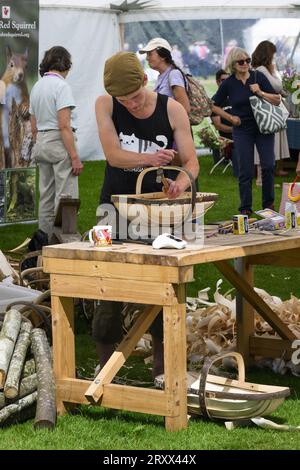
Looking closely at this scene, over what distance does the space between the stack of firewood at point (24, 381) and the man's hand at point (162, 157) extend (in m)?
0.99

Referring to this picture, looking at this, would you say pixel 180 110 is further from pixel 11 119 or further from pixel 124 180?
pixel 11 119

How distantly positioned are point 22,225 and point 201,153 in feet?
27.0

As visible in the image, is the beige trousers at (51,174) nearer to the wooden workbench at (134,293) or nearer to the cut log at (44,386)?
the cut log at (44,386)

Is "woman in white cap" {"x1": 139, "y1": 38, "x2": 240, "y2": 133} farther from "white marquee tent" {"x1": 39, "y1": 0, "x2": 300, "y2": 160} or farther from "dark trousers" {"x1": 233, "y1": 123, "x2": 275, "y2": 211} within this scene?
"white marquee tent" {"x1": 39, "y1": 0, "x2": 300, "y2": 160}

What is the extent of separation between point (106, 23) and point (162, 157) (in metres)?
13.4

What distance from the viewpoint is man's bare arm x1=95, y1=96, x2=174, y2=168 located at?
5078 millimetres

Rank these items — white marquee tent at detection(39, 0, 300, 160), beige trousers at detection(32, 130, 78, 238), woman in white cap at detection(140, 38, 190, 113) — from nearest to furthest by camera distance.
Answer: woman in white cap at detection(140, 38, 190, 113) → beige trousers at detection(32, 130, 78, 238) → white marquee tent at detection(39, 0, 300, 160)

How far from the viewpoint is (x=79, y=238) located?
24.7 ft

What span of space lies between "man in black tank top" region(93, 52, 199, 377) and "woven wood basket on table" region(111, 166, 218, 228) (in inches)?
7.0

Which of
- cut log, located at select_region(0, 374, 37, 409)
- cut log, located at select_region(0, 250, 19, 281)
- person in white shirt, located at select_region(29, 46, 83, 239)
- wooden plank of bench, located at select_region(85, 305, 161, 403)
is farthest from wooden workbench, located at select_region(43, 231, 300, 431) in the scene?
person in white shirt, located at select_region(29, 46, 83, 239)

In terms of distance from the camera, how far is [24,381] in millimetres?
4785

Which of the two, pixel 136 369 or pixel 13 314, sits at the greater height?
pixel 13 314

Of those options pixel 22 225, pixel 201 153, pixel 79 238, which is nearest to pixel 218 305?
pixel 79 238

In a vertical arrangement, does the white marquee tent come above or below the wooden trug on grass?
above
